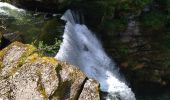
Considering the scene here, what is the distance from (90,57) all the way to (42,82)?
5.78 m

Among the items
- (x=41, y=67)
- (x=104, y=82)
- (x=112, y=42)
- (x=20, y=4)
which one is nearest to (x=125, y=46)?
(x=112, y=42)

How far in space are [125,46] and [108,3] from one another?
1.76m

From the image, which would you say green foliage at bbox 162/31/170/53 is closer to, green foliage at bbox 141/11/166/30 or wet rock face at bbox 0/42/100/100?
green foliage at bbox 141/11/166/30

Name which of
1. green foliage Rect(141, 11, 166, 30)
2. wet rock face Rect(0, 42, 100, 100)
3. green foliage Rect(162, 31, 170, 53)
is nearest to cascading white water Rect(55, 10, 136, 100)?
green foliage Rect(141, 11, 166, 30)

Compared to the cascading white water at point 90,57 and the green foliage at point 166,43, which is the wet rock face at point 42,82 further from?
the green foliage at point 166,43

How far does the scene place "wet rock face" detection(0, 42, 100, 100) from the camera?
7.77 meters

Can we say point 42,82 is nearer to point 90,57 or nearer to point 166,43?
point 90,57

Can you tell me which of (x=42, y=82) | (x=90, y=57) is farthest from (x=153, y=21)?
(x=42, y=82)

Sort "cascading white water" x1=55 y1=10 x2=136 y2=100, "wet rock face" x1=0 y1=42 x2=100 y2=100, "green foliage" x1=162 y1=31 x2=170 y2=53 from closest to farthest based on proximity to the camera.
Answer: "wet rock face" x1=0 y1=42 x2=100 y2=100 → "cascading white water" x1=55 y1=10 x2=136 y2=100 → "green foliage" x1=162 y1=31 x2=170 y2=53

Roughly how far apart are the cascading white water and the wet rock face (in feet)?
9.93

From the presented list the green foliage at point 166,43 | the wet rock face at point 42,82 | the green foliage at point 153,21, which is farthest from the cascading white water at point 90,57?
the wet rock face at point 42,82

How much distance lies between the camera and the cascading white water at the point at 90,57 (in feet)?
39.5

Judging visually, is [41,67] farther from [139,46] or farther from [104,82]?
[139,46]

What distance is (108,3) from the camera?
14656mm
